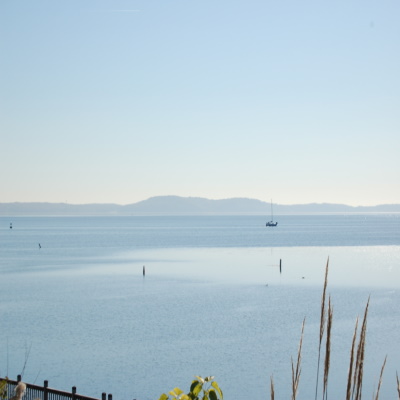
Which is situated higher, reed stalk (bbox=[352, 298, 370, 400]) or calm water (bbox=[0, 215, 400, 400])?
reed stalk (bbox=[352, 298, 370, 400])

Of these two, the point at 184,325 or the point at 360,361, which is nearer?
the point at 360,361

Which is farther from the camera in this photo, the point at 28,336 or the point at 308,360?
the point at 28,336

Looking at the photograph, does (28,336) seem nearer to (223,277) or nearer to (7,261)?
(223,277)

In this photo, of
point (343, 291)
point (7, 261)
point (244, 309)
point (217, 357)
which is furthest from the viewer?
point (7, 261)

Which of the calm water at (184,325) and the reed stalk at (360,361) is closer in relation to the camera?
the reed stalk at (360,361)

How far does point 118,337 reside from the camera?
35531 millimetres

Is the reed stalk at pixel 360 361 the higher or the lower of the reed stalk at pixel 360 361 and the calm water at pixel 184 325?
the higher

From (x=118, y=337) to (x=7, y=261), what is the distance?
5948 cm

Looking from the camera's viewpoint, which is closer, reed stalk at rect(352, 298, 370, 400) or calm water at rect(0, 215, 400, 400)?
reed stalk at rect(352, 298, 370, 400)

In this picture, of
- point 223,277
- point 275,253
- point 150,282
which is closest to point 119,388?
point 150,282

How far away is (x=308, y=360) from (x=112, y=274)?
4306cm

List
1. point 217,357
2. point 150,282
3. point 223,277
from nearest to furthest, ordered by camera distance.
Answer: point 217,357
point 150,282
point 223,277

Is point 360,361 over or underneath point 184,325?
over

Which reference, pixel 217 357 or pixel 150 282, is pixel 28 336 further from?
pixel 150 282
